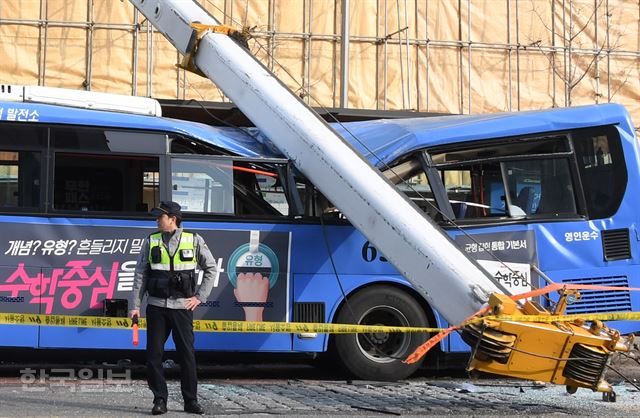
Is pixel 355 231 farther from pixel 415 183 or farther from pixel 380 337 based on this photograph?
pixel 380 337

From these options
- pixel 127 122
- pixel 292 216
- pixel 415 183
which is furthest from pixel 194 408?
pixel 415 183

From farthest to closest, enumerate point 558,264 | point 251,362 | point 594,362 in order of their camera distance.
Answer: point 251,362 → point 558,264 → point 594,362

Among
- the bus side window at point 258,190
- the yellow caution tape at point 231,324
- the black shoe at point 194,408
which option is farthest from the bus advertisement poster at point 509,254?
the black shoe at point 194,408

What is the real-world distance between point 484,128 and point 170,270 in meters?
4.35

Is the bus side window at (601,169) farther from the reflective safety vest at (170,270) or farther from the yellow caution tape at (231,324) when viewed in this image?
the reflective safety vest at (170,270)

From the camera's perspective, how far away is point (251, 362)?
12133 mm

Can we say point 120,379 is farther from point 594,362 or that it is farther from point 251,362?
point 594,362

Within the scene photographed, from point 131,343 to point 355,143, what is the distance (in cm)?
338

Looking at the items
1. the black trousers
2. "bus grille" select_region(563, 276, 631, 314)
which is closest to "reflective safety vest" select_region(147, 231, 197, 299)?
the black trousers

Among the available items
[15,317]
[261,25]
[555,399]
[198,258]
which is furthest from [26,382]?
[261,25]

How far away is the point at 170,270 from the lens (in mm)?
7465

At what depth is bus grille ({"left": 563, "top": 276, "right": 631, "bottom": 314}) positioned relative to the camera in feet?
32.9

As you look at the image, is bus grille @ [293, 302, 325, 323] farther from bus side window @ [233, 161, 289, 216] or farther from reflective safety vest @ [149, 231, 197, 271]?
reflective safety vest @ [149, 231, 197, 271]

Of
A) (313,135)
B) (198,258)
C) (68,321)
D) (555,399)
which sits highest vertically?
(313,135)
